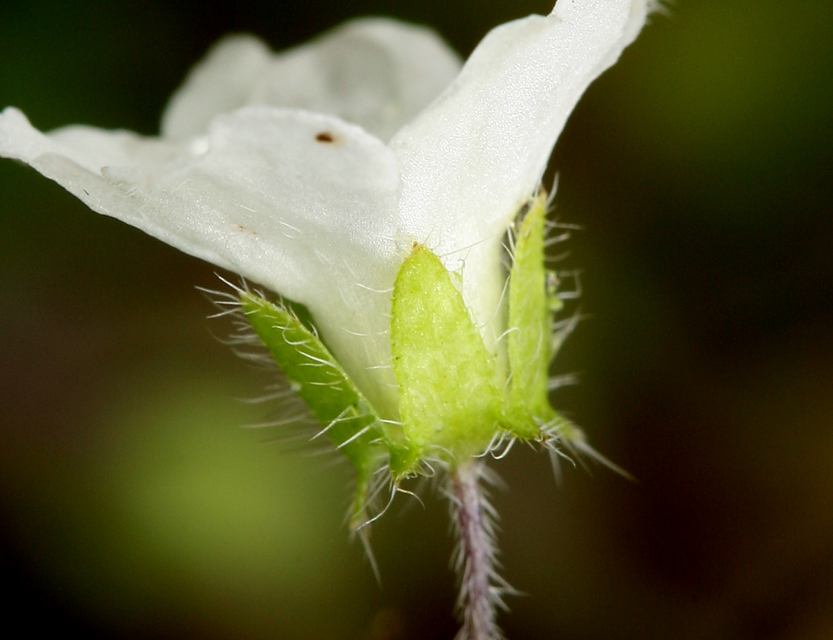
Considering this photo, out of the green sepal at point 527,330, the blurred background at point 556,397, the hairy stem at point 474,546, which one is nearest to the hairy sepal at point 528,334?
the green sepal at point 527,330

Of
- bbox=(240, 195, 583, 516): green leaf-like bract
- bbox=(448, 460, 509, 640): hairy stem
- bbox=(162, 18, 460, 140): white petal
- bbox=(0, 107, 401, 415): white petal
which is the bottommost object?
bbox=(448, 460, 509, 640): hairy stem

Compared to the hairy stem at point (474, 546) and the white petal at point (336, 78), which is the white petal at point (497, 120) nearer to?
the hairy stem at point (474, 546)

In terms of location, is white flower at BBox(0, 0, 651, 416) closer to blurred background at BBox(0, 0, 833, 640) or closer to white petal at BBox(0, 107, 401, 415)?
white petal at BBox(0, 107, 401, 415)

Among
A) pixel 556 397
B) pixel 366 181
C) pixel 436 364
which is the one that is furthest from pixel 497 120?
pixel 556 397

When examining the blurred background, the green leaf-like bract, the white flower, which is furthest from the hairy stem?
the blurred background

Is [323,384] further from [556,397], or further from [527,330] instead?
[556,397]

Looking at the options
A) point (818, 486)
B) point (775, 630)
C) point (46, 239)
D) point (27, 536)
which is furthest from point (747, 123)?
point (27, 536)

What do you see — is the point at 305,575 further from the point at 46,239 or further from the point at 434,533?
the point at 46,239
